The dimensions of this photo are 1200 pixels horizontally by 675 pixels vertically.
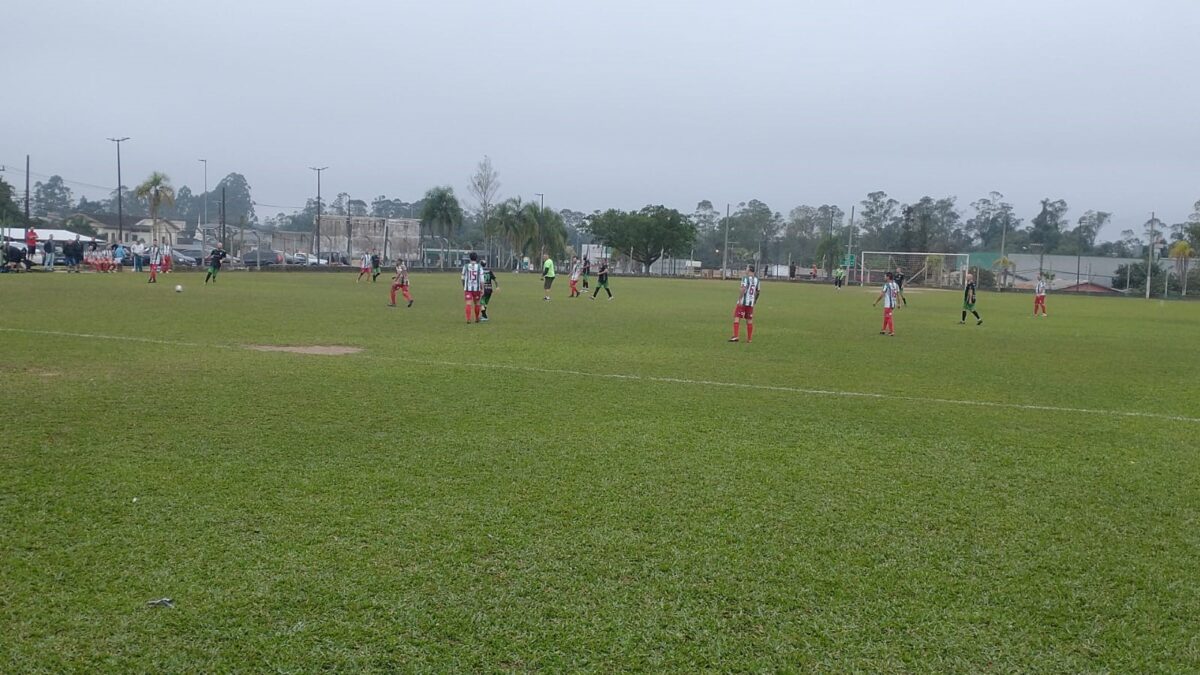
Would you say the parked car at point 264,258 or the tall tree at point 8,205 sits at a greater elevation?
the tall tree at point 8,205

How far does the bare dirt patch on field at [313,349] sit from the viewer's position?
14.5 metres

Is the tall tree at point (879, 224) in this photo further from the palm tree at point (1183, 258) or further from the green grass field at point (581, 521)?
the green grass field at point (581, 521)

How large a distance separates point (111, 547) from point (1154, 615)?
5.65 meters

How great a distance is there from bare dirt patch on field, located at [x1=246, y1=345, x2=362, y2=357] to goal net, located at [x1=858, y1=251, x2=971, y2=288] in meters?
61.9

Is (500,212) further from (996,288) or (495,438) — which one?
(495,438)

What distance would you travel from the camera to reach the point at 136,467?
6.76 m

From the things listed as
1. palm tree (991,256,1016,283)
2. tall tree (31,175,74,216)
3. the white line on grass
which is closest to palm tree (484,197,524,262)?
palm tree (991,256,1016,283)

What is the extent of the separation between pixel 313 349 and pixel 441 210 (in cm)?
6817

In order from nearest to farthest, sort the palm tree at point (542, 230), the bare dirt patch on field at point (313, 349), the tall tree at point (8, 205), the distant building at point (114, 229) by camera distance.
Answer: the bare dirt patch on field at point (313, 349) → the tall tree at point (8, 205) → the palm tree at point (542, 230) → the distant building at point (114, 229)

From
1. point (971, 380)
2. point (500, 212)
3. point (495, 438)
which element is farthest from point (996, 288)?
point (495, 438)

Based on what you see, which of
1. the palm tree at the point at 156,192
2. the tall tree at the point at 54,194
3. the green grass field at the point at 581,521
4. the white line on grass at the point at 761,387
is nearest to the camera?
the green grass field at the point at 581,521

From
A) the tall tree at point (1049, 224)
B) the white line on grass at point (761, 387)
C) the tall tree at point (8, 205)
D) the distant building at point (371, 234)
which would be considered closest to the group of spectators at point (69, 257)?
the white line on grass at point (761, 387)

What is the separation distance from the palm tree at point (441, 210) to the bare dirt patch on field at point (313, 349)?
2606 inches

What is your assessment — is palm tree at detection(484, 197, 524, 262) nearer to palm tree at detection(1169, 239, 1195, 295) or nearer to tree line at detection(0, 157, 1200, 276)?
tree line at detection(0, 157, 1200, 276)
